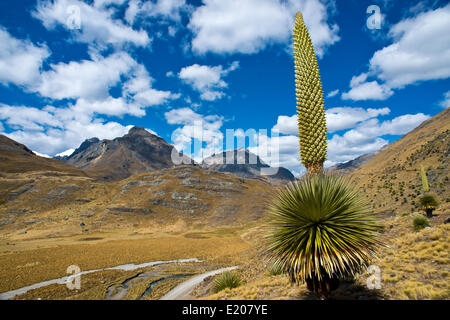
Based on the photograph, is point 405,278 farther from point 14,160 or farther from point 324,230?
point 14,160

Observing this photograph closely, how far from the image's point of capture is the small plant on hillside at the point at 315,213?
533 cm

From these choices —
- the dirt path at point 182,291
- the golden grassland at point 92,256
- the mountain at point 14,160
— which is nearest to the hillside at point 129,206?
the golden grassland at point 92,256

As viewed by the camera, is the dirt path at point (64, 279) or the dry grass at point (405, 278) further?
the dirt path at point (64, 279)

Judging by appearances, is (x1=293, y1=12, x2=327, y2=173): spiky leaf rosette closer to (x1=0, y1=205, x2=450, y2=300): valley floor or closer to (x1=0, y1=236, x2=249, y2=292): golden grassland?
(x1=0, y1=205, x2=450, y2=300): valley floor

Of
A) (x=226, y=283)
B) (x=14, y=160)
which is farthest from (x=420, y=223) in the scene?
(x=14, y=160)

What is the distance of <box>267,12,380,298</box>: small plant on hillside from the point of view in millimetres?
5332

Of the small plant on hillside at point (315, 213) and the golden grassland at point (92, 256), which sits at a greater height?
the small plant on hillside at point (315, 213)

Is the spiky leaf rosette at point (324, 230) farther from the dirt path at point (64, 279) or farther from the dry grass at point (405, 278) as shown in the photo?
the dirt path at point (64, 279)

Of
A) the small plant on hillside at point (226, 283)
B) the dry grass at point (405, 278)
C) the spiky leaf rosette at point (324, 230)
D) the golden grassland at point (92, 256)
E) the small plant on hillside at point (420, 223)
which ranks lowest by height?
the golden grassland at point (92, 256)

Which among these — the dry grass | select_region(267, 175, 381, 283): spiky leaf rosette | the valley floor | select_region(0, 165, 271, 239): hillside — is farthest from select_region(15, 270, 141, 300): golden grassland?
select_region(0, 165, 271, 239): hillside

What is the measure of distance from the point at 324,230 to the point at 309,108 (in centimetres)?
295

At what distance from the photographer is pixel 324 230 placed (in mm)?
5566
